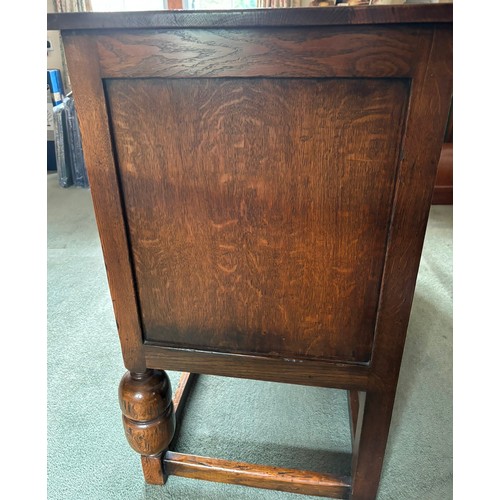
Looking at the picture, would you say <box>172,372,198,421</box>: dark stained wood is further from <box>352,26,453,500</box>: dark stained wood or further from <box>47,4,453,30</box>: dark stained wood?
<box>47,4,453,30</box>: dark stained wood

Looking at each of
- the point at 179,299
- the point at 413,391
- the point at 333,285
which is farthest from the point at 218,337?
the point at 413,391

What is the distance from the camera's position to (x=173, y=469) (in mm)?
896

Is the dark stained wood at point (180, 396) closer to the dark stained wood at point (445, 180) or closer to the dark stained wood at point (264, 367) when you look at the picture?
the dark stained wood at point (264, 367)

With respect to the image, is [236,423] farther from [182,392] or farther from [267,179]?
[267,179]

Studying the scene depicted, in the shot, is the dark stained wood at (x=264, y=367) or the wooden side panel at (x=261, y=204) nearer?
the wooden side panel at (x=261, y=204)

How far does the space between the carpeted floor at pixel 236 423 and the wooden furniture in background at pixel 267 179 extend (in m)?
0.28

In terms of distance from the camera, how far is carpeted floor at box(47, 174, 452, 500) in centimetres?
90

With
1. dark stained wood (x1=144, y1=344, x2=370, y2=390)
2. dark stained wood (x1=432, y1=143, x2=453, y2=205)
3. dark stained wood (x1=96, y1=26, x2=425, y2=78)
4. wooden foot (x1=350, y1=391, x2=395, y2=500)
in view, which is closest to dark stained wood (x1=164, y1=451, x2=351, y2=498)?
wooden foot (x1=350, y1=391, x2=395, y2=500)

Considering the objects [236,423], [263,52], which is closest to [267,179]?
[263,52]

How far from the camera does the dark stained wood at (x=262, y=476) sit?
836mm

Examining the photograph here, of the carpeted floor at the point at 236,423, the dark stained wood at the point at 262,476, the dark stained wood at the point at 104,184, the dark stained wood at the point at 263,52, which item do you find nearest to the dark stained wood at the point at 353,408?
the carpeted floor at the point at 236,423

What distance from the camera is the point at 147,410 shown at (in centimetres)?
79

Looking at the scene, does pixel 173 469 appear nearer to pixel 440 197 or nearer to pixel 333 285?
pixel 333 285
